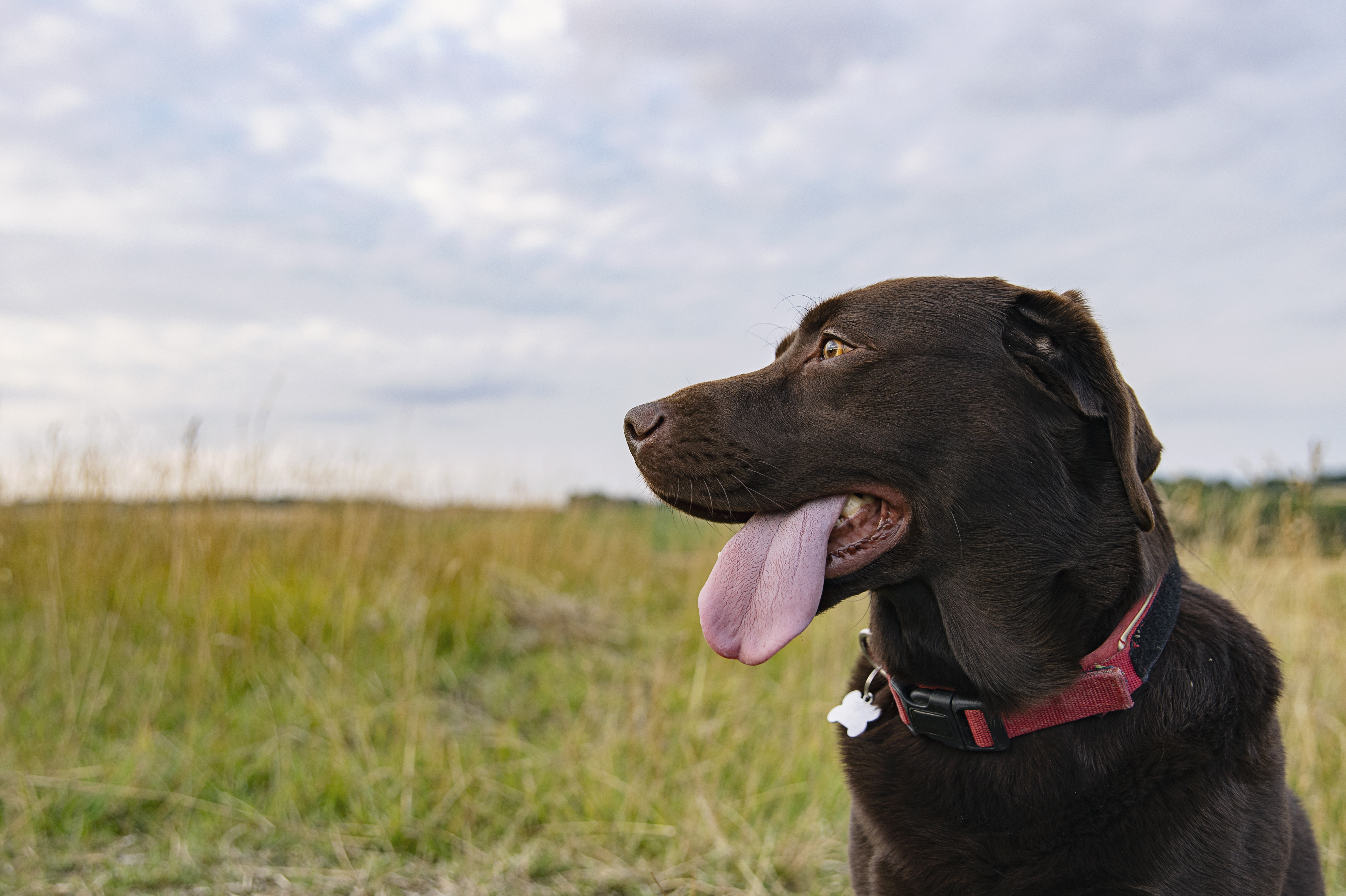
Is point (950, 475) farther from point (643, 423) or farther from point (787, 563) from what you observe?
point (643, 423)

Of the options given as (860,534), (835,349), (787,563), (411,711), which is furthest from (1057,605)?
(411,711)

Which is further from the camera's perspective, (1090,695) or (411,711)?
(411,711)

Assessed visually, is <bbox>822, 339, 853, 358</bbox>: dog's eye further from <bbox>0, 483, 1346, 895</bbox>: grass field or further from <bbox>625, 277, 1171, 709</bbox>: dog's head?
<bbox>0, 483, 1346, 895</bbox>: grass field

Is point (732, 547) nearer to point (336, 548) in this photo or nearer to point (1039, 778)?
point (1039, 778)

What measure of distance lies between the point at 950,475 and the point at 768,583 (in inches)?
17.5

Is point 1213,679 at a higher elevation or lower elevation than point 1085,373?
lower

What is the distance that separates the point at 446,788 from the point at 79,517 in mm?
4654

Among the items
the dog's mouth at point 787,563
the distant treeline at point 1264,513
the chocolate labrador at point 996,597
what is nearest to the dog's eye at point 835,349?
the chocolate labrador at point 996,597

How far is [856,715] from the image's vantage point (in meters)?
2.19

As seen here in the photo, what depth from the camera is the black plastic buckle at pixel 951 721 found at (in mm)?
1969

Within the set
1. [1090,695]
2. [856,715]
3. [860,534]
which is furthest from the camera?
[856,715]

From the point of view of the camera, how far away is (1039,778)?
1.92 meters

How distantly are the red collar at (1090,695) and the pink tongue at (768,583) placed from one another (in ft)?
1.21

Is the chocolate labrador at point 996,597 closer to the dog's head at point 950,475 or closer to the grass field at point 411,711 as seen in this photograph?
the dog's head at point 950,475
